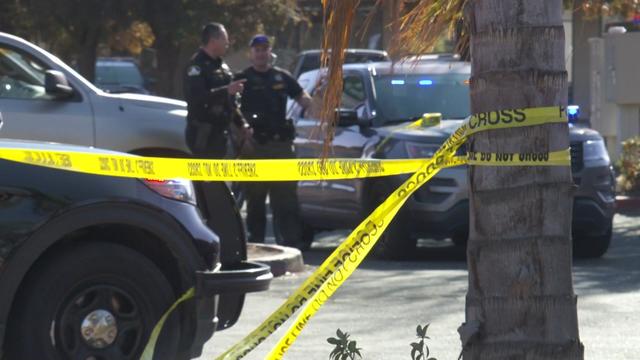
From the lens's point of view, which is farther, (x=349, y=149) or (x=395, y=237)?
(x=349, y=149)

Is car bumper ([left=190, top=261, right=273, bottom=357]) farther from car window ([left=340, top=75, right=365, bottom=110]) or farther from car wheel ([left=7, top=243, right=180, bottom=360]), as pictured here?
car window ([left=340, top=75, right=365, bottom=110])

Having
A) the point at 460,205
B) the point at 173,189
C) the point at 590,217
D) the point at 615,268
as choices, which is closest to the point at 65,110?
the point at 460,205

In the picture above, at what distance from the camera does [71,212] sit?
5.86 m

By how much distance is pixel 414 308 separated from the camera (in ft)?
28.4

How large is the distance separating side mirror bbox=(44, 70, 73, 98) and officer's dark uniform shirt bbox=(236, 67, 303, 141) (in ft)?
6.42

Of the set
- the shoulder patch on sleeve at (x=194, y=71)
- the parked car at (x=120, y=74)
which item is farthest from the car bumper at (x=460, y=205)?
the parked car at (x=120, y=74)

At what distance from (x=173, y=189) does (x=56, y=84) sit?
167 inches

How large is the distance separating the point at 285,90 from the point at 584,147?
2.72 meters

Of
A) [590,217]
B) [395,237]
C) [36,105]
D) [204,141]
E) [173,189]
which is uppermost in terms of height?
[36,105]

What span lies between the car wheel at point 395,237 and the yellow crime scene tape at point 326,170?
18.3 feet

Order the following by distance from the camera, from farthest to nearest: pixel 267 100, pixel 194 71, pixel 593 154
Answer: pixel 267 100, pixel 593 154, pixel 194 71

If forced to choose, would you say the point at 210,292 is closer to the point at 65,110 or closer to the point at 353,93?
the point at 65,110

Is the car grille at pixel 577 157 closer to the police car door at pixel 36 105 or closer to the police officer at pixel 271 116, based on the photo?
the police officer at pixel 271 116

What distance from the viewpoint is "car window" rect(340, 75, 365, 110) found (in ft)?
39.6
